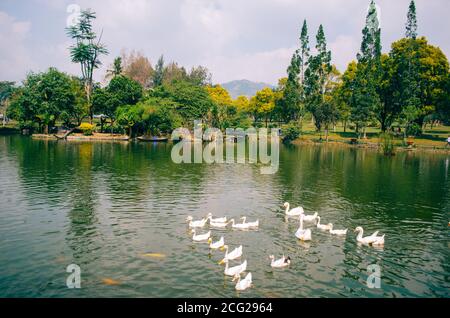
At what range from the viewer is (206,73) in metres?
174

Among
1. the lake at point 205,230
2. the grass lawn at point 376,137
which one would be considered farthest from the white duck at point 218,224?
the grass lawn at point 376,137

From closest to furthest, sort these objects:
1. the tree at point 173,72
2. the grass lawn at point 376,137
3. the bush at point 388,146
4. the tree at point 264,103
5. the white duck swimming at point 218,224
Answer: the white duck swimming at point 218,224 < the bush at point 388,146 < the grass lawn at point 376,137 < the tree at point 264,103 < the tree at point 173,72

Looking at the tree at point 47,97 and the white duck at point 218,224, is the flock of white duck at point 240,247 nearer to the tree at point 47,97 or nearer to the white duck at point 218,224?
the white duck at point 218,224

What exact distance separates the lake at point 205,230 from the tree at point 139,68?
107263 mm

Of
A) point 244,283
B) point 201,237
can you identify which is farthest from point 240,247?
point 244,283

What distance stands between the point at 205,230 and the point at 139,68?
445ft

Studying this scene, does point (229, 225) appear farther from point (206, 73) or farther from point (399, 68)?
point (206, 73)

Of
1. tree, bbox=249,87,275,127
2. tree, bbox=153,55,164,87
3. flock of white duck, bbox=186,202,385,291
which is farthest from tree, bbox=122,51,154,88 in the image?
flock of white duck, bbox=186,202,385,291

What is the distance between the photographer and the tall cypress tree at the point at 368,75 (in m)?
91.2

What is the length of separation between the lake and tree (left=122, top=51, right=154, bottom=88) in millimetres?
107263

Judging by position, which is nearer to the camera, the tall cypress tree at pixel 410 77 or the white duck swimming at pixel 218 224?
the white duck swimming at pixel 218 224

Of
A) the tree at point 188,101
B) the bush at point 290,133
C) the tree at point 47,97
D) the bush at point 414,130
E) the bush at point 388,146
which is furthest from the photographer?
the bush at point 290,133

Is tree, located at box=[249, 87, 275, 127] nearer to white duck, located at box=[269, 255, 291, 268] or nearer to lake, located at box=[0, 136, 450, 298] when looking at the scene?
lake, located at box=[0, 136, 450, 298]

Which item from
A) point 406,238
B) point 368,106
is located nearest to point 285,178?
point 406,238
